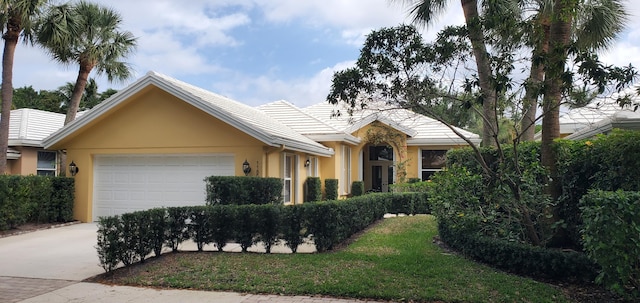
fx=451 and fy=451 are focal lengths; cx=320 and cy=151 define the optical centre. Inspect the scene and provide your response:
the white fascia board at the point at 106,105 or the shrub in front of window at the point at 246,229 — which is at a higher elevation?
the white fascia board at the point at 106,105

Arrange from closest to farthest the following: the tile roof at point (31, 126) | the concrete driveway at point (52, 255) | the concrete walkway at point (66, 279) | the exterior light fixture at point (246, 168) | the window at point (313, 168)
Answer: the concrete walkway at point (66, 279)
the concrete driveway at point (52, 255)
the exterior light fixture at point (246, 168)
the window at point (313, 168)
the tile roof at point (31, 126)

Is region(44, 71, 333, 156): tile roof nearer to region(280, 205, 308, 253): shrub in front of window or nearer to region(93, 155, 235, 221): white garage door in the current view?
region(93, 155, 235, 221): white garage door

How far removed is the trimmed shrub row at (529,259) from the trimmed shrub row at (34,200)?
459 inches

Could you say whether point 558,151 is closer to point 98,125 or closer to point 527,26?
point 527,26

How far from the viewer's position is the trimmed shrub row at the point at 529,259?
641cm

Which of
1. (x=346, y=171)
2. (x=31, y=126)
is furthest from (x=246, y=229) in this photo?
(x=31, y=126)

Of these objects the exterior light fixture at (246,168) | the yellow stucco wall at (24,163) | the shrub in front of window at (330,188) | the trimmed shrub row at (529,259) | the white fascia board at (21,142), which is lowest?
the trimmed shrub row at (529,259)

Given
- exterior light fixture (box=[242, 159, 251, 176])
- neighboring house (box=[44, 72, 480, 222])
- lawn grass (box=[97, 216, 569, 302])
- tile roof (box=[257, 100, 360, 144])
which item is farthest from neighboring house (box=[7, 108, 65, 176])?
lawn grass (box=[97, 216, 569, 302])

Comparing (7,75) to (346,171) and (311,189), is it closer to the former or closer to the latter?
(311,189)

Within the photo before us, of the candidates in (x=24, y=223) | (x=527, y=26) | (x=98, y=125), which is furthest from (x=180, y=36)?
(x=527, y=26)

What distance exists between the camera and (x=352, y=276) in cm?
683

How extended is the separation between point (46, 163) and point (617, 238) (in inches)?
860

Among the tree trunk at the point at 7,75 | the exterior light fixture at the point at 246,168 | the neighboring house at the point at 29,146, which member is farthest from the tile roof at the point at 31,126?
the exterior light fixture at the point at 246,168

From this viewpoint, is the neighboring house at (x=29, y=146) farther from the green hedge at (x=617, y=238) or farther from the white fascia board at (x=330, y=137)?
the green hedge at (x=617, y=238)
